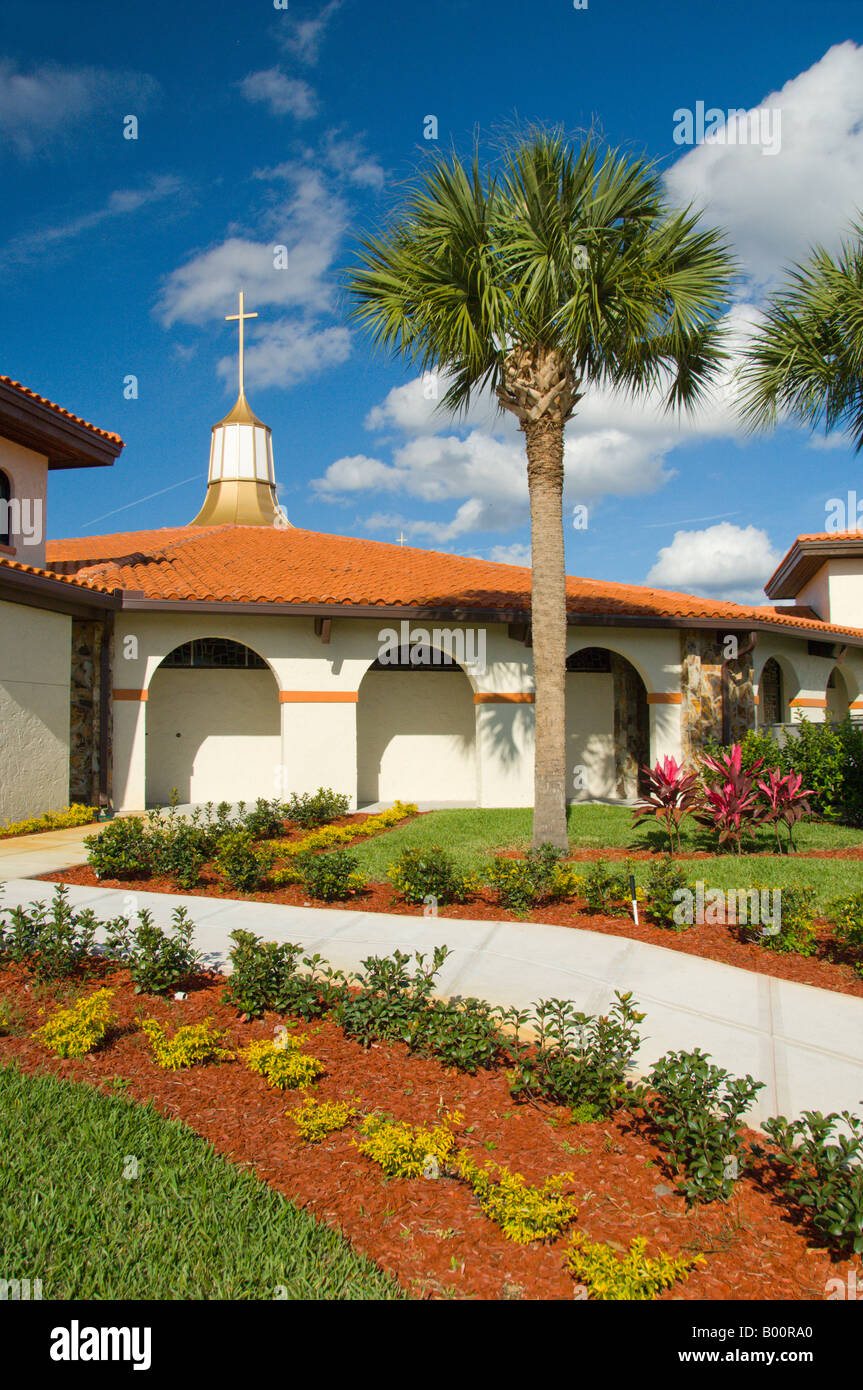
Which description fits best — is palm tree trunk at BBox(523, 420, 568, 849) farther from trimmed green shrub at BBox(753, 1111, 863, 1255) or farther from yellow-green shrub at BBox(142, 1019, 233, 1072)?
trimmed green shrub at BBox(753, 1111, 863, 1255)

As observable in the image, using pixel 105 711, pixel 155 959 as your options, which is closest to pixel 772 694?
pixel 105 711

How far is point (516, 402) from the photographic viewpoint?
32.4 ft

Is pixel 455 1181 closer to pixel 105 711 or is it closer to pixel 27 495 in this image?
pixel 105 711

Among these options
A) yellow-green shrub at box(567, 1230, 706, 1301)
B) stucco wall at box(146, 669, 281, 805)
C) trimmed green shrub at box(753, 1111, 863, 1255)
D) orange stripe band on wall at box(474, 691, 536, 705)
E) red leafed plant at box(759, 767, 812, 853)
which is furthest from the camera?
stucco wall at box(146, 669, 281, 805)

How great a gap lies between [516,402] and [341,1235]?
8.90 meters

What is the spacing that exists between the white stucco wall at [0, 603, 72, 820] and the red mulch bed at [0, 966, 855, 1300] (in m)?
7.67

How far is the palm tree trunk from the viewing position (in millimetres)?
9500

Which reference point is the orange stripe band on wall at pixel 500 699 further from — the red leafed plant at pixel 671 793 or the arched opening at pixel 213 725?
the red leafed plant at pixel 671 793

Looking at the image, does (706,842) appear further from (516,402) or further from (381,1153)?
(381,1153)

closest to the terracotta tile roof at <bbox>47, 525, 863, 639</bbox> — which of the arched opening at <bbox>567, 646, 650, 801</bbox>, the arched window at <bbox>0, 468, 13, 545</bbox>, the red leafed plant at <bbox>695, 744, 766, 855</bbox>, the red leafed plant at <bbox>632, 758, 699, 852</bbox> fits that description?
the arched window at <bbox>0, 468, 13, 545</bbox>

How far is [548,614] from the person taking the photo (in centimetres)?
956

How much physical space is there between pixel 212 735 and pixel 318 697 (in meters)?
2.30
